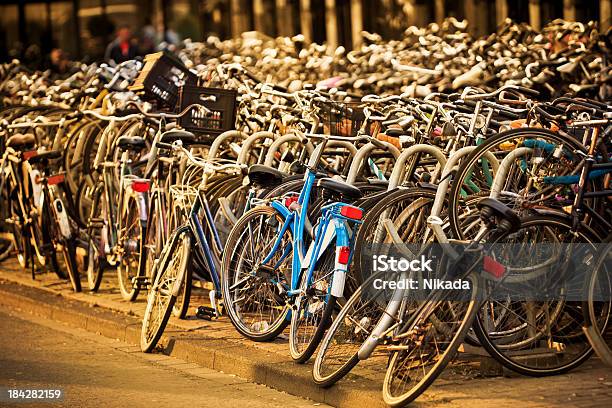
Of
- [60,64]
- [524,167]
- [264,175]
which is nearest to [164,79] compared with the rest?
[264,175]

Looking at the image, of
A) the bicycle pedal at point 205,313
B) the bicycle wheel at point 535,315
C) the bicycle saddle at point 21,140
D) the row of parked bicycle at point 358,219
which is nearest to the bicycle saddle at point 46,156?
the row of parked bicycle at point 358,219

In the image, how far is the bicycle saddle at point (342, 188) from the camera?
7156 millimetres

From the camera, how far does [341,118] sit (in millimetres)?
9109

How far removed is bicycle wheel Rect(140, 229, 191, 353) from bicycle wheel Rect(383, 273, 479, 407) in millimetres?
2191

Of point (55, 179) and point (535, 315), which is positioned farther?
point (55, 179)

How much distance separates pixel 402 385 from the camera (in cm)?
636

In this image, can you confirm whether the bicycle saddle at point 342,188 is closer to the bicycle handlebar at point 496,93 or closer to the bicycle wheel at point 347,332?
the bicycle wheel at point 347,332

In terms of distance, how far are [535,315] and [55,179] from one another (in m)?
4.81

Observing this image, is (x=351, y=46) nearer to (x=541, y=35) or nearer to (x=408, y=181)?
(x=541, y=35)

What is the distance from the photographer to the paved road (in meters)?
7.05

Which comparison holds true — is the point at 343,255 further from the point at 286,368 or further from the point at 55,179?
the point at 55,179

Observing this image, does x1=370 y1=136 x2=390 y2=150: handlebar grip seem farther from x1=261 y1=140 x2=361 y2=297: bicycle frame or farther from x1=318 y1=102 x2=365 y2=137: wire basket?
x1=318 y1=102 x2=365 y2=137: wire basket

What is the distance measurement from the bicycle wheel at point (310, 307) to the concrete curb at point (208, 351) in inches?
3.8

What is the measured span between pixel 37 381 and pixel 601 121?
3.24m
